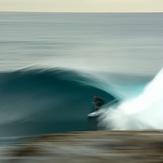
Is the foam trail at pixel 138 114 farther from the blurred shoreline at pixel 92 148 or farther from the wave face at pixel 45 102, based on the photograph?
the blurred shoreline at pixel 92 148

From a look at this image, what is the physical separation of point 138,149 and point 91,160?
0.45m

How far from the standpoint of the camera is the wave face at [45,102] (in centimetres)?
1417

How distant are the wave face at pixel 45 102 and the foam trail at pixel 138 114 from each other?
55 centimetres

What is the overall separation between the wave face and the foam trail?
546 millimetres

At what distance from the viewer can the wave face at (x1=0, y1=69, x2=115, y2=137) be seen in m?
14.2

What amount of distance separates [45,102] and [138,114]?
3530 millimetres

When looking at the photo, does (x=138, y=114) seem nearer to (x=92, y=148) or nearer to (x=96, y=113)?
(x=96, y=113)

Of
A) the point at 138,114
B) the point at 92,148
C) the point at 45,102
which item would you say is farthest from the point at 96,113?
the point at 92,148

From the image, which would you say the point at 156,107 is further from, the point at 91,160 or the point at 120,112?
the point at 91,160

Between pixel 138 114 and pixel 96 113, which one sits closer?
pixel 96 113

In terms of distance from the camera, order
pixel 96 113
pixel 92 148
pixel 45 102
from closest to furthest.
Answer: pixel 92 148 < pixel 96 113 < pixel 45 102

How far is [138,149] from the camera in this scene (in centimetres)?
380

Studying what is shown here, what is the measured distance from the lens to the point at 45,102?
17391 mm

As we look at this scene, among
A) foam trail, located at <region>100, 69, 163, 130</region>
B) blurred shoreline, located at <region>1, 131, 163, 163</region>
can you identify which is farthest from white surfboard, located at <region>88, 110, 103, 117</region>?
blurred shoreline, located at <region>1, 131, 163, 163</region>
